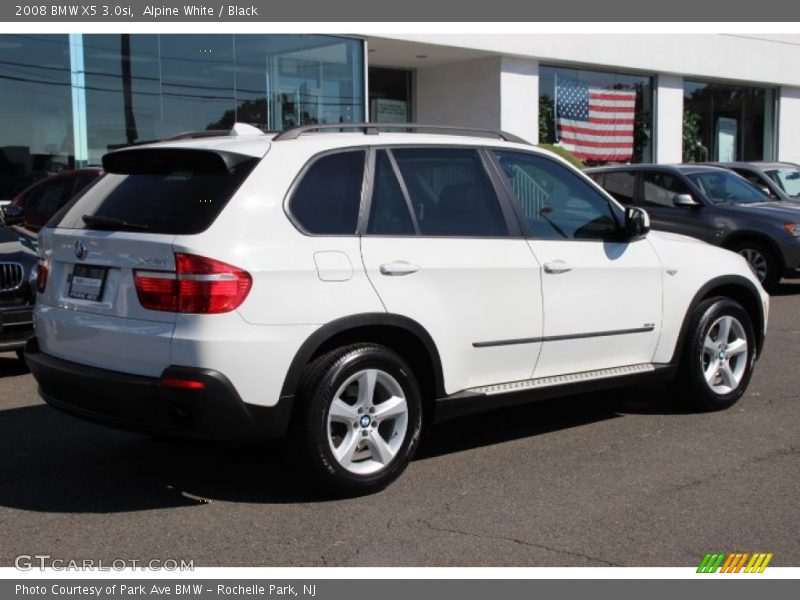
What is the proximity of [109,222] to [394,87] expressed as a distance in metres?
21.1

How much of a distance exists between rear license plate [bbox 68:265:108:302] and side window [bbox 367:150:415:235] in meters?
1.33

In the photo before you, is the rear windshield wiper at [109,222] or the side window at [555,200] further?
the side window at [555,200]

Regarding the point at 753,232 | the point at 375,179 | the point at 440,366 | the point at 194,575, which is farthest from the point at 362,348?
the point at 753,232

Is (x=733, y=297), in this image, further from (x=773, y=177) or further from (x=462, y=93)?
(x=462, y=93)

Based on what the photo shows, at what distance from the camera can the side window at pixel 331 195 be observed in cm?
474

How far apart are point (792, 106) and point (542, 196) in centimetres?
2881

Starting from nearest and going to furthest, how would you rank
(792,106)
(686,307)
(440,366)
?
(440,366) < (686,307) < (792,106)

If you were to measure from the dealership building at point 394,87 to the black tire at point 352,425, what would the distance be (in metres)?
13.4

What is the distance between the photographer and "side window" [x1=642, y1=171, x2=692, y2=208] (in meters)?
13.0

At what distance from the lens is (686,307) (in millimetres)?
6328

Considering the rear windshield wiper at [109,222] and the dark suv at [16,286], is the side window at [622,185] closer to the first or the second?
the dark suv at [16,286]

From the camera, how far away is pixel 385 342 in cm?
500

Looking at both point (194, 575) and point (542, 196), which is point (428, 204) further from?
point (194, 575)

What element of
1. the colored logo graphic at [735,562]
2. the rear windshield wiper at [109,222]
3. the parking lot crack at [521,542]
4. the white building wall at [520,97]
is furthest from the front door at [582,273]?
the white building wall at [520,97]
